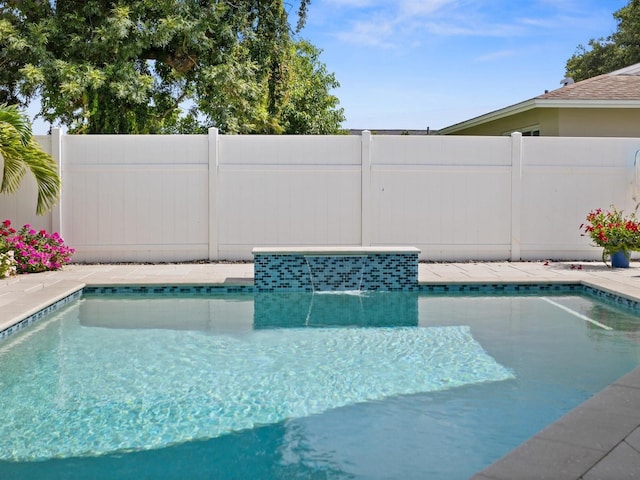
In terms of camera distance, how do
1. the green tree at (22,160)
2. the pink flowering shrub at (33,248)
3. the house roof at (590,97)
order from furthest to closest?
the house roof at (590,97), the pink flowering shrub at (33,248), the green tree at (22,160)

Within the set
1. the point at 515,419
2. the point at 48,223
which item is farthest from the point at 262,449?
the point at 48,223

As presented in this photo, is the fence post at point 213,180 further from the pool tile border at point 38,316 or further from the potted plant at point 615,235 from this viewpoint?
the potted plant at point 615,235

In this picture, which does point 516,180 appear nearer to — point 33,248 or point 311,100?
point 33,248

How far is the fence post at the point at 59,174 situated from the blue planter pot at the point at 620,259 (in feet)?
25.8

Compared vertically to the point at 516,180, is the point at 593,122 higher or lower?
higher

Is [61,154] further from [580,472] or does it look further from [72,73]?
[580,472]

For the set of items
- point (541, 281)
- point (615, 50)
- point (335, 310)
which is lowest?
point (335, 310)

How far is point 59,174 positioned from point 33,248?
1254mm

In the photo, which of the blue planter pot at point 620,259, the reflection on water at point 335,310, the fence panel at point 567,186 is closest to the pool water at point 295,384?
the reflection on water at point 335,310

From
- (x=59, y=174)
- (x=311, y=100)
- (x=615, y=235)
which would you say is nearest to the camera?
(x=615, y=235)

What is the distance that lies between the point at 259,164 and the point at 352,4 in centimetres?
948

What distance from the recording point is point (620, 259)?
977 cm

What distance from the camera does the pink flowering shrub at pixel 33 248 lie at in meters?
9.05

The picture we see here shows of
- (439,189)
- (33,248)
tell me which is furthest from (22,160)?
(439,189)
